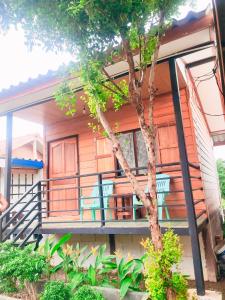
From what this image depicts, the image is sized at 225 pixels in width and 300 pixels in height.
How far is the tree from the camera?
229 centimetres

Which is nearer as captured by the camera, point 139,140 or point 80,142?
point 139,140

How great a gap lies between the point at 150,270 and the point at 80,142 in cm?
476

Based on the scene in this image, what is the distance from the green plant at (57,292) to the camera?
9.57 feet

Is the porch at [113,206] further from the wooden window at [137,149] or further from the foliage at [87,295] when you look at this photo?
the foliage at [87,295]

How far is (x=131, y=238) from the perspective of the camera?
480 cm

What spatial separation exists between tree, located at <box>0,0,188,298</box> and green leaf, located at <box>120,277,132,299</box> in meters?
0.93

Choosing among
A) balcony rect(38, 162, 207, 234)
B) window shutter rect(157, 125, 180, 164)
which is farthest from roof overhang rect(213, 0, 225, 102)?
window shutter rect(157, 125, 180, 164)

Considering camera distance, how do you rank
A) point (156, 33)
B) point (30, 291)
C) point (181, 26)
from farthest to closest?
1. point (30, 291)
2. point (181, 26)
3. point (156, 33)

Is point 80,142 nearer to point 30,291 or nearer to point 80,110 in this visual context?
point 80,110

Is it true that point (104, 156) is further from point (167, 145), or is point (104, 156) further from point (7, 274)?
point (7, 274)

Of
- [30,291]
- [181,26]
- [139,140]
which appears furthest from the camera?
[139,140]

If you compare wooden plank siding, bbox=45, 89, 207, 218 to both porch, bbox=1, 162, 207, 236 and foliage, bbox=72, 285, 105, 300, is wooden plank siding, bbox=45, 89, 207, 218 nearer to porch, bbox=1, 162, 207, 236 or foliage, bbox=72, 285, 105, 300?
porch, bbox=1, 162, 207, 236

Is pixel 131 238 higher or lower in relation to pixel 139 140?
lower

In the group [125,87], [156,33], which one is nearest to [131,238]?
[125,87]
